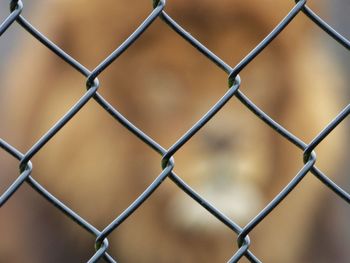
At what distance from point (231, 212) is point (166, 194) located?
0.29 m

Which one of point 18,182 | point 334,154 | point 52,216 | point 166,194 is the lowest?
point 52,216

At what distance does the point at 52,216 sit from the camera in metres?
2.48

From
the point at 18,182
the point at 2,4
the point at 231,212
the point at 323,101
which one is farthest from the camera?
the point at 2,4

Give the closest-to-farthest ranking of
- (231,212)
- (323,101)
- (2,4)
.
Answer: (231,212), (323,101), (2,4)

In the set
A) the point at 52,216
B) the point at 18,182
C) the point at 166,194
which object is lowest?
the point at 52,216

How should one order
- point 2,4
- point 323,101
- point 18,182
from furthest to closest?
point 2,4 < point 323,101 < point 18,182

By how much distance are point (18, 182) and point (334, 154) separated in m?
1.76

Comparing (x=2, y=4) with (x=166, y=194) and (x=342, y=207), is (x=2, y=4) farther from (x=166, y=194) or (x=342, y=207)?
(x=342, y=207)

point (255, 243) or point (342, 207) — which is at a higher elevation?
point (342, 207)

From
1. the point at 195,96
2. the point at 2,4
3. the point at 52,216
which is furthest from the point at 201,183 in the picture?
the point at 2,4

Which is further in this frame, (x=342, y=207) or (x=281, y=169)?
(x=342, y=207)

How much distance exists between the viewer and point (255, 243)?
2.47 meters

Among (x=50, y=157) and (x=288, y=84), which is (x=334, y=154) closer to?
(x=288, y=84)

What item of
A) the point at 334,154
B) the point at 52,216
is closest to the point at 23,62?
the point at 52,216
